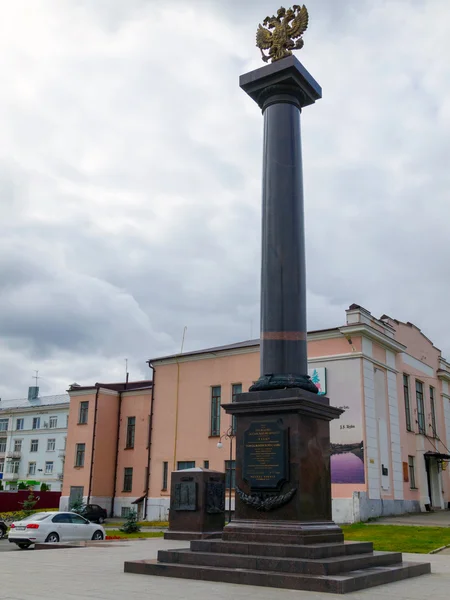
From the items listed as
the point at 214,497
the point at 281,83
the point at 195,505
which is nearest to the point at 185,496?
the point at 195,505

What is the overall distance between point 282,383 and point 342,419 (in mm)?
17138

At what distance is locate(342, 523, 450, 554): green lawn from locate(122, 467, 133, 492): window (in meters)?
16.9

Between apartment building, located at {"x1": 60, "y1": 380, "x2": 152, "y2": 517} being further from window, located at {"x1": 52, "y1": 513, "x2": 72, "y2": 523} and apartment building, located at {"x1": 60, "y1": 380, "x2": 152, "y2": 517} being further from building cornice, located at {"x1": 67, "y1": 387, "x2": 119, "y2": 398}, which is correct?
window, located at {"x1": 52, "y1": 513, "x2": 72, "y2": 523}

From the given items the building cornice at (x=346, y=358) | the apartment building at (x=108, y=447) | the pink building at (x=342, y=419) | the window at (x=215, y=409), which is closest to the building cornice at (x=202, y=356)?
the pink building at (x=342, y=419)

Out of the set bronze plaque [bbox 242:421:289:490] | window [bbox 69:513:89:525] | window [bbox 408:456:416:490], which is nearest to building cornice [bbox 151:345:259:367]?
window [bbox 408:456:416:490]

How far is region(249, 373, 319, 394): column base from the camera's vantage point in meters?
10.8

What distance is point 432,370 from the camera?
35.8m

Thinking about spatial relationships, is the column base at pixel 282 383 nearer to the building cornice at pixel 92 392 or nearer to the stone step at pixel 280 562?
the stone step at pixel 280 562

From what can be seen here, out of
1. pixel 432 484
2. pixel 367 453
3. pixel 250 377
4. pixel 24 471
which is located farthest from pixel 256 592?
pixel 24 471

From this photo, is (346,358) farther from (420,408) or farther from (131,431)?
(131,431)

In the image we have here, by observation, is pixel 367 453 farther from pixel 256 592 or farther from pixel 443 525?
pixel 256 592

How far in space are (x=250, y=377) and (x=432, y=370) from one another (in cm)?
1109

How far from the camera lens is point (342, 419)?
2712 centimetres

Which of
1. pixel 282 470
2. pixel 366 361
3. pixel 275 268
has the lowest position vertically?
pixel 282 470
